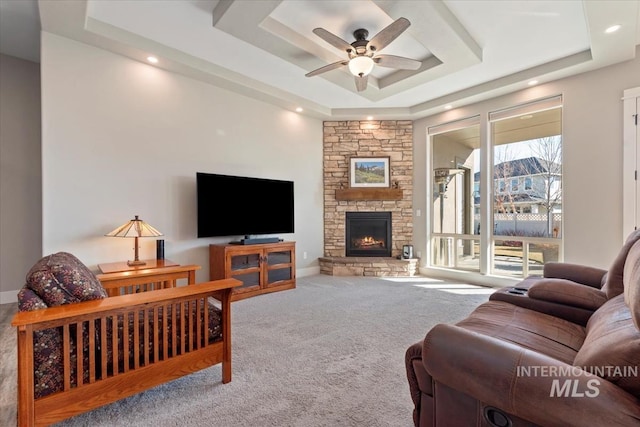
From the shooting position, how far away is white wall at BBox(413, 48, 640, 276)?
3.54 meters

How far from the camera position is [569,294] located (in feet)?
5.85

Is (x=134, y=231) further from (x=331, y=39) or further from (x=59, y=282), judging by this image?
(x=331, y=39)

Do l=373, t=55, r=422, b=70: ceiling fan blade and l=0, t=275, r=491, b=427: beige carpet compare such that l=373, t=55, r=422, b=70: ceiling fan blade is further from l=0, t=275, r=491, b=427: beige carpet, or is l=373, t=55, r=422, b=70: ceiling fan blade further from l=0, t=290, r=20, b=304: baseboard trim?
l=0, t=290, r=20, b=304: baseboard trim

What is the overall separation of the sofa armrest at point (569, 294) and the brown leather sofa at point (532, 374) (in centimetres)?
18

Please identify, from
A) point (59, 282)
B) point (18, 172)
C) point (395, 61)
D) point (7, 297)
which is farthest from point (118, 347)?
point (18, 172)

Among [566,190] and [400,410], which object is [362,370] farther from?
[566,190]

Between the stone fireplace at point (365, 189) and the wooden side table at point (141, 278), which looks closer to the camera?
the wooden side table at point (141, 278)

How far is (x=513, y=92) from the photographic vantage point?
4.44m

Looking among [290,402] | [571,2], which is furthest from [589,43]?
[290,402]

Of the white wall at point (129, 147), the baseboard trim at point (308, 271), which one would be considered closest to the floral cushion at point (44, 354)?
the white wall at point (129, 147)

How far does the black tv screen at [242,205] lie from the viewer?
391 cm

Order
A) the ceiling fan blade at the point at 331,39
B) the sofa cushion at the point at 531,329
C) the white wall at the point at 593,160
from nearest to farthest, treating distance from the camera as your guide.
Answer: the sofa cushion at the point at 531,329
the ceiling fan blade at the point at 331,39
the white wall at the point at 593,160

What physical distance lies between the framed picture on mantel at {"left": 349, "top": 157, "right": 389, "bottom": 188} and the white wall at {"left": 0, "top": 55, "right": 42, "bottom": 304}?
180 inches

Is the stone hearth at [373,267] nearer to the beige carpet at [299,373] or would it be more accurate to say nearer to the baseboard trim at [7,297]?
the beige carpet at [299,373]
